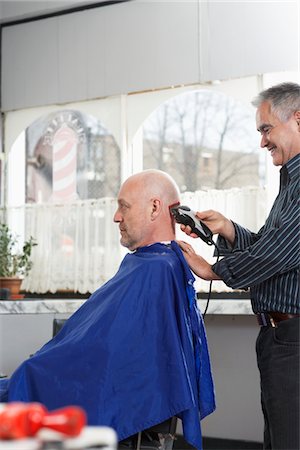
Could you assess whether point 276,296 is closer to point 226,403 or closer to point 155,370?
point 155,370

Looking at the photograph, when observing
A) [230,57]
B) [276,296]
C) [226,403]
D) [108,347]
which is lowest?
[226,403]

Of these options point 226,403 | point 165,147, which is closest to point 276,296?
point 226,403

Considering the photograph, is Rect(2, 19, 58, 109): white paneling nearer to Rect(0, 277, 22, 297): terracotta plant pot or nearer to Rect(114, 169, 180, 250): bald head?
Rect(0, 277, 22, 297): terracotta plant pot

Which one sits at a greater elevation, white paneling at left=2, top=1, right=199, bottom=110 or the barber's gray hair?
white paneling at left=2, top=1, right=199, bottom=110

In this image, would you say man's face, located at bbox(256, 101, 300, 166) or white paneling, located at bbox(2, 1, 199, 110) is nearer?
man's face, located at bbox(256, 101, 300, 166)

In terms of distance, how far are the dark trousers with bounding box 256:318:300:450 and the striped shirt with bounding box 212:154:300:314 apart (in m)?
0.08

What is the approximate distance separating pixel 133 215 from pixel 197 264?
11.7 inches

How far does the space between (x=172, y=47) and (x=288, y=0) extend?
0.91 meters

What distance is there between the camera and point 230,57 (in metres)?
5.11

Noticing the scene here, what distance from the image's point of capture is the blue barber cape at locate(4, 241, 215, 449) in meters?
2.35

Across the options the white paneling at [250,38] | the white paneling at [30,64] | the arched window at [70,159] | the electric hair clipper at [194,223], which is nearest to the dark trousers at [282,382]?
the electric hair clipper at [194,223]

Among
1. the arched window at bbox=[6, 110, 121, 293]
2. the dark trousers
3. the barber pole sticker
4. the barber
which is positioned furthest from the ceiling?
the dark trousers

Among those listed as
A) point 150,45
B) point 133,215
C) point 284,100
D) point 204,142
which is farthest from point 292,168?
point 150,45

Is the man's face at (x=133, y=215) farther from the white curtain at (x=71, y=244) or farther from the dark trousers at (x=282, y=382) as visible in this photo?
the white curtain at (x=71, y=244)
